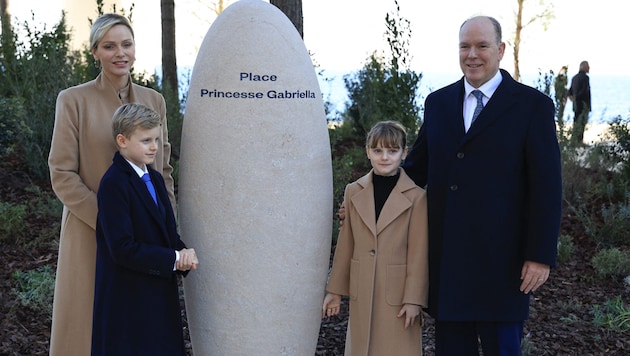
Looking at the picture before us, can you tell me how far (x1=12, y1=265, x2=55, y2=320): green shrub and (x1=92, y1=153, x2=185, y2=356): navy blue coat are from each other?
6.87 feet

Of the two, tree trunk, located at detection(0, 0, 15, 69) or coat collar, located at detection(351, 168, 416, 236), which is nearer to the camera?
coat collar, located at detection(351, 168, 416, 236)

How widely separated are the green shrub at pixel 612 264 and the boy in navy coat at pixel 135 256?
3868 millimetres

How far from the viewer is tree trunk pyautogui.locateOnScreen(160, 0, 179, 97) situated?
9086 millimetres

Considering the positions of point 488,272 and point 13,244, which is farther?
point 13,244

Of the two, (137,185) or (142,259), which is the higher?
(137,185)

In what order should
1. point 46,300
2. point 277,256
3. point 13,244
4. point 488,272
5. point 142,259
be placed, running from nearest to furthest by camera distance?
point 142,259
point 488,272
point 277,256
point 46,300
point 13,244

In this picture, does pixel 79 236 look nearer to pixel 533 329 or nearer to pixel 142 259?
pixel 142 259

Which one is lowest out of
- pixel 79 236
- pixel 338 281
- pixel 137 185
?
pixel 338 281

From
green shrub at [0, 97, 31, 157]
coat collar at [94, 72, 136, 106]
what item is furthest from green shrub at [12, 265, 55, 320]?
coat collar at [94, 72, 136, 106]

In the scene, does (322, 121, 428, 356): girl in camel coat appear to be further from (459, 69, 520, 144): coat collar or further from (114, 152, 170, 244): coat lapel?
(114, 152, 170, 244): coat lapel

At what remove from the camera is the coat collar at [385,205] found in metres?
3.22

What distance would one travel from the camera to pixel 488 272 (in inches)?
122

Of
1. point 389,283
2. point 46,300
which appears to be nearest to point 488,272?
point 389,283

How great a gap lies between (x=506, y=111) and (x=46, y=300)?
3.54 m
